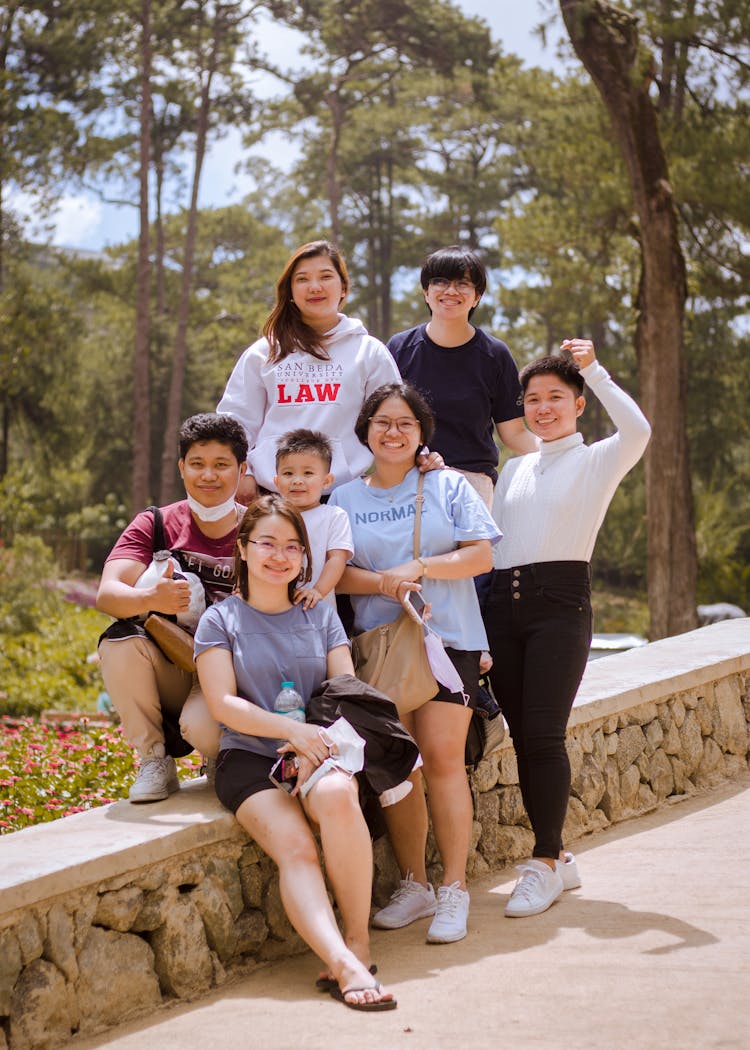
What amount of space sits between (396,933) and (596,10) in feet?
25.6

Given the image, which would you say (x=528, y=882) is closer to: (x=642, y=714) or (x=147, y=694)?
(x=147, y=694)

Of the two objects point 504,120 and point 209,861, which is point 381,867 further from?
point 504,120

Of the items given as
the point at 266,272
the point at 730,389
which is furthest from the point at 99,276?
the point at 730,389

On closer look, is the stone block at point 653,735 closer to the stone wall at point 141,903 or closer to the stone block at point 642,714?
the stone block at point 642,714

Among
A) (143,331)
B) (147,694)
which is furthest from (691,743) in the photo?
(143,331)

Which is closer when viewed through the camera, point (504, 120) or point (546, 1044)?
point (546, 1044)

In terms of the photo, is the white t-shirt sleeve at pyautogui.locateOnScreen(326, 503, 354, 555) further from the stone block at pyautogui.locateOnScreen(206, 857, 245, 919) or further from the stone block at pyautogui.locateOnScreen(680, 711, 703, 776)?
the stone block at pyautogui.locateOnScreen(680, 711, 703, 776)

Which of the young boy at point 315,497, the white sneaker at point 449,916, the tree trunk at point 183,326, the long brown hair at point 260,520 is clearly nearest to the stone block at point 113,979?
the white sneaker at point 449,916

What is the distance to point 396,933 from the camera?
3533 millimetres

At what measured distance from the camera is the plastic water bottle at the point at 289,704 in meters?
3.26

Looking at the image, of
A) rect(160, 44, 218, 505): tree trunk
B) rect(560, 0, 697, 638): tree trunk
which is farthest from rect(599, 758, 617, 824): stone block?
rect(160, 44, 218, 505): tree trunk

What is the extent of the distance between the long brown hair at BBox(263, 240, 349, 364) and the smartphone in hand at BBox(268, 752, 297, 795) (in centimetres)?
134

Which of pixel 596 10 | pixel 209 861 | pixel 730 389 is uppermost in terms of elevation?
pixel 596 10

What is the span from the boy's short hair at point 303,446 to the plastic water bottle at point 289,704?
0.72 meters
